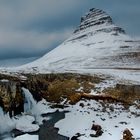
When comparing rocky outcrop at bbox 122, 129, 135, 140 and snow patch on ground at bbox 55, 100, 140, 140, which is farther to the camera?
A: snow patch on ground at bbox 55, 100, 140, 140

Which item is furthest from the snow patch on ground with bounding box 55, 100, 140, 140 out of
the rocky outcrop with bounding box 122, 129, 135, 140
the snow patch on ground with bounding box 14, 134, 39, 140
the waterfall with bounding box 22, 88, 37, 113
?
the waterfall with bounding box 22, 88, 37, 113

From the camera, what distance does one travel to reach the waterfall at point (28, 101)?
5434 cm

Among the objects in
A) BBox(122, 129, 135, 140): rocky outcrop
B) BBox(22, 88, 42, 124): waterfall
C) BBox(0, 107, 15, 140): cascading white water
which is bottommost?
BBox(122, 129, 135, 140): rocky outcrop

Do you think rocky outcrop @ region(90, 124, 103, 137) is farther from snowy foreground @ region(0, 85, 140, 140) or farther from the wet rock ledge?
the wet rock ledge

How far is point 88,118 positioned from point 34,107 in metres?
8.31

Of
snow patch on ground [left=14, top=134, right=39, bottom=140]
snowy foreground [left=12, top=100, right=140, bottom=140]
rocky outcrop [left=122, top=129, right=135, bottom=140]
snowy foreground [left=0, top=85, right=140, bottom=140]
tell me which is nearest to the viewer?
snow patch on ground [left=14, top=134, right=39, bottom=140]

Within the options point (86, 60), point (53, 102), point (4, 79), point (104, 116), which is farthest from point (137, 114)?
point (86, 60)

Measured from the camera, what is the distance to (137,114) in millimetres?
53469

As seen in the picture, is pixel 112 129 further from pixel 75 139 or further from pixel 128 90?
pixel 128 90

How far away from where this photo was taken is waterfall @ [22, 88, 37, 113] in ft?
178

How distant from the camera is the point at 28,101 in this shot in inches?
2195

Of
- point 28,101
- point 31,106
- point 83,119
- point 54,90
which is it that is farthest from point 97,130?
point 54,90

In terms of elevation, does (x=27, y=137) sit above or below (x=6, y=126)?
below

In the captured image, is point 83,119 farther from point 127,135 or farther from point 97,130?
point 127,135
